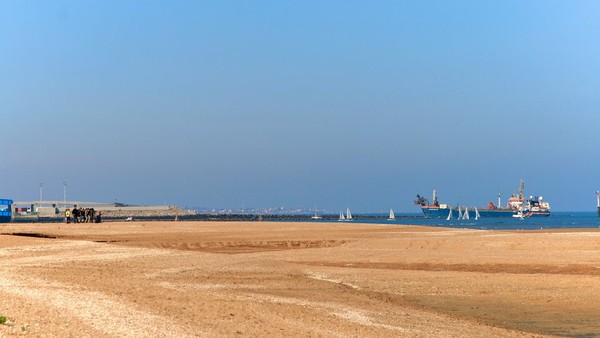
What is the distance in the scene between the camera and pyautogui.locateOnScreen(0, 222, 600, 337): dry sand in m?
13.9

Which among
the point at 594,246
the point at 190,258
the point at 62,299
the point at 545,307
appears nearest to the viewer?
the point at 62,299

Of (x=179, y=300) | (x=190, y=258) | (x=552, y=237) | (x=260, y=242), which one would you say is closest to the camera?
(x=179, y=300)

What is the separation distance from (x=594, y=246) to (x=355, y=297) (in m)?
18.8

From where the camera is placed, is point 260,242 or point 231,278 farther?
point 260,242

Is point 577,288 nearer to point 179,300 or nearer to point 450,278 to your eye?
point 450,278

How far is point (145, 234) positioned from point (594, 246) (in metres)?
28.5

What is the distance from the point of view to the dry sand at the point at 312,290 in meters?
13.9

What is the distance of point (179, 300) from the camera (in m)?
16.5

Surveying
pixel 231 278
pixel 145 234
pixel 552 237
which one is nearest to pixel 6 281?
pixel 231 278

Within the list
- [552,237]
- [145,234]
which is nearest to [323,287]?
[552,237]

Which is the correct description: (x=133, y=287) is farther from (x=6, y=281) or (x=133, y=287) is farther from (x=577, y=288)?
(x=577, y=288)

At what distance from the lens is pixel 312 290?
70.8 ft

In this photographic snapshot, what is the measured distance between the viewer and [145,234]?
5197 cm

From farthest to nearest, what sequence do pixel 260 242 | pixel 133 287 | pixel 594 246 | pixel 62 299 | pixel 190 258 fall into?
pixel 260 242, pixel 594 246, pixel 190 258, pixel 133 287, pixel 62 299
